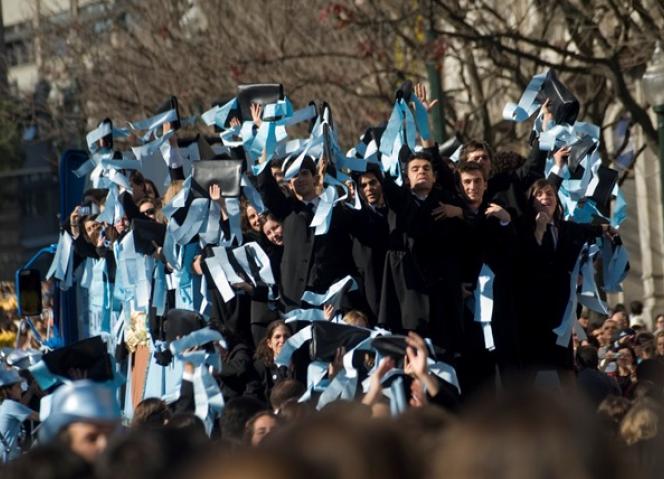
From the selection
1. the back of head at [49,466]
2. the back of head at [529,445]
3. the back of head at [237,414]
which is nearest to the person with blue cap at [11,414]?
the back of head at [237,414]

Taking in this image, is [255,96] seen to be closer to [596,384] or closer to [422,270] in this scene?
[422,270]

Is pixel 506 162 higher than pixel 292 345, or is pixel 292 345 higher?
pixel 506 162

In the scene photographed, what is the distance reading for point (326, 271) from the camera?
10.3 meters

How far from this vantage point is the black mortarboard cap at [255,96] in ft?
37.7

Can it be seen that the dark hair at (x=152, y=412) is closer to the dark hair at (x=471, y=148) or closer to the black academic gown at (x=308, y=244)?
the black academic gown at (x=308, y=244)

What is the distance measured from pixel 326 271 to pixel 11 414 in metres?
2.06

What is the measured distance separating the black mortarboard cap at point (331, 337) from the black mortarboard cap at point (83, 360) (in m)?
1.11

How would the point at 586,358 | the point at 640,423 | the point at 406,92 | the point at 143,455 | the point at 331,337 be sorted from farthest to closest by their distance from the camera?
1. the point at 586,358
2. the point at 406,92
3. the point at 331,337
4. the point at 640,423
5. the point at 143,455

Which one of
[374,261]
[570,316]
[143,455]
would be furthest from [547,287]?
[143,455]

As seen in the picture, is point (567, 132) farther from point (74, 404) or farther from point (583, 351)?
point (74, 404)

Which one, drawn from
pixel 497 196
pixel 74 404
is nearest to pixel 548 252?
pixel 497 196

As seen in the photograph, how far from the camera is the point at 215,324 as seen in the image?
33.6 feet

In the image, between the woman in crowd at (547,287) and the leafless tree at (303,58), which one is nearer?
the woman in crowd at (547,287)

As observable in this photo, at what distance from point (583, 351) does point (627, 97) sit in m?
6.44
